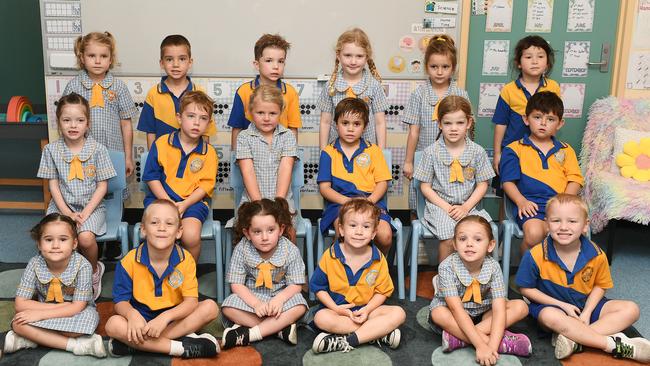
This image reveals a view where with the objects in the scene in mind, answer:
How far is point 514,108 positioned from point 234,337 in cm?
180

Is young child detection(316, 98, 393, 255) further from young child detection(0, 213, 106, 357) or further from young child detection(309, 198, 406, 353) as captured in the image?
young child detection(0, 213, 106, 357)

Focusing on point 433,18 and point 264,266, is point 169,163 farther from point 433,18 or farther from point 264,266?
point 433,18

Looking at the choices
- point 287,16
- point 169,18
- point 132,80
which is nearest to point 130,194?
point 132,80

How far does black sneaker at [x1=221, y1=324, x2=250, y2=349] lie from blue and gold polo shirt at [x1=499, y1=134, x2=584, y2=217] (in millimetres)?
1298

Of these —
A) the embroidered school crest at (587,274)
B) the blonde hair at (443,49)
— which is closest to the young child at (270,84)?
the blonde hair at (443,49)

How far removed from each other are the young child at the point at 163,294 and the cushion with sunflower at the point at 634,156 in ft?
7.21

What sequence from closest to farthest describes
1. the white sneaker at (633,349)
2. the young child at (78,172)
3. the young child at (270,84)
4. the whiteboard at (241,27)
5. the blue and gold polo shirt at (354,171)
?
1. the white sneaker at (633,349)
2. the young child at (78,172)
3. the blue and gold polo shirt at (354,171)
4. the young child at (270,84)
5. the whiteboard at (241,27)

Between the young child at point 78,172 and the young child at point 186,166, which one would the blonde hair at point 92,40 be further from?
the young child at point 186,166

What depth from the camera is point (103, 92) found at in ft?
10.3

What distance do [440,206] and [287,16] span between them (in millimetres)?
1426

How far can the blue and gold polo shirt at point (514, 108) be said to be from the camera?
319 cm

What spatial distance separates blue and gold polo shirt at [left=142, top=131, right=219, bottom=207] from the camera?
2766 mm

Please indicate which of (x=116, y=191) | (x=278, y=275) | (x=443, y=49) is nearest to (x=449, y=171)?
(x=443, y=49)

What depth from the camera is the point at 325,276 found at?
7.79 feet
